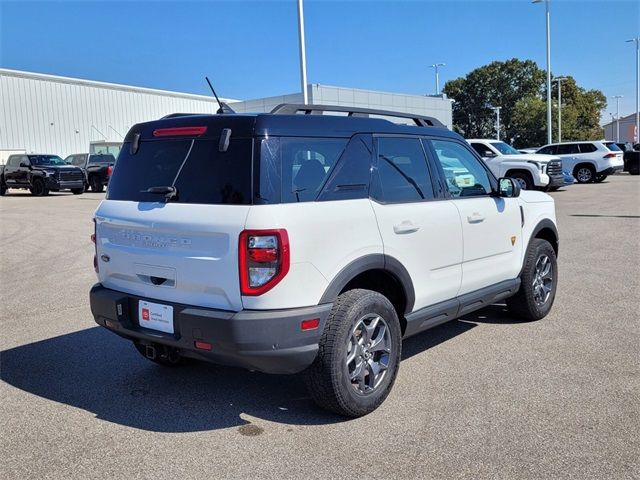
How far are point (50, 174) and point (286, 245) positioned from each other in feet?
83.2

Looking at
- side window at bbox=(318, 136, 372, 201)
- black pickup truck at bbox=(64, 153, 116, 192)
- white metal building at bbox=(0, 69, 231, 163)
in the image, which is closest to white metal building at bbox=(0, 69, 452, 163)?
white metal building at bbox=(0, 69, 231, 163)

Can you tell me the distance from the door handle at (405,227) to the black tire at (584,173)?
84.6ft

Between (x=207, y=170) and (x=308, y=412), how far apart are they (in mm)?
1685

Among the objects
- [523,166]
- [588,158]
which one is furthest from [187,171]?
[588,158]

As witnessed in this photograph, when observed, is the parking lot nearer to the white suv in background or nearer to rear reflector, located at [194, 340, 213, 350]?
rear reflector, located at [194, 340, 213, 350]

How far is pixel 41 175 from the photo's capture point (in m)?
25.9

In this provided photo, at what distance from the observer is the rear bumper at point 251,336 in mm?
3312

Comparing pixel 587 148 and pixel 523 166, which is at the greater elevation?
pixel 587 148

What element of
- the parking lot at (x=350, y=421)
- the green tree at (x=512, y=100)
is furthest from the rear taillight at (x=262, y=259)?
the green tree at (x=512, y=100)

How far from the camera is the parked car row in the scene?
25859 mm

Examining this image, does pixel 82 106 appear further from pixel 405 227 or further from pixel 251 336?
pixel 251 336

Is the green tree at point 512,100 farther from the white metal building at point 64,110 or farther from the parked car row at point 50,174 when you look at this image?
the parked car row at point 50,174

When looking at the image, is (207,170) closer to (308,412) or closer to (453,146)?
(308,412)

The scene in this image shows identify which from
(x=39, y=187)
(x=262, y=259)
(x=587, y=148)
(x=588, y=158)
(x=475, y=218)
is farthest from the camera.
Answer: (x=587, y=148)
